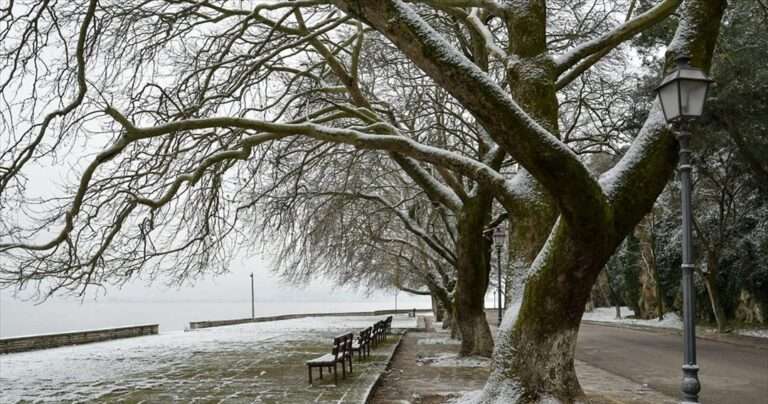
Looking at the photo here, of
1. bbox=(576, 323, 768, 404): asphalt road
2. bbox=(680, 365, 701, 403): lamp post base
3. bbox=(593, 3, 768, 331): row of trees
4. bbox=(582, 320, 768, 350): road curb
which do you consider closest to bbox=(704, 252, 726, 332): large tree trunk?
bbox=(593, 3, 768, 331): row of trees

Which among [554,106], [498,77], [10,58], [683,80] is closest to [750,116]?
[498,77]

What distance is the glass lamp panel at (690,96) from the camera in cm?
666

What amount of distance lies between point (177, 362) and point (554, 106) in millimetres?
11784

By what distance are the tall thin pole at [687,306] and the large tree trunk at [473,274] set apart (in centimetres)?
885

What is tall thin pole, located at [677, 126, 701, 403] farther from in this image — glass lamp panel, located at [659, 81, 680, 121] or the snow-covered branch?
the snow-covered branch

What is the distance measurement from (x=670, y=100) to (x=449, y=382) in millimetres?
8110

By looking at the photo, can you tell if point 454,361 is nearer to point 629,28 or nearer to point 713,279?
point 629,28

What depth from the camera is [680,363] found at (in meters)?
18.0

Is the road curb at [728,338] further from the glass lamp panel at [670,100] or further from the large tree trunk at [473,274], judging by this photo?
the glass lamp panel at [670,100]

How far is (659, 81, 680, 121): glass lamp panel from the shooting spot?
671 cm

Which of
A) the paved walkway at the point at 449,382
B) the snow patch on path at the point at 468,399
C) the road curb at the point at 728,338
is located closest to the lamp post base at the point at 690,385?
the snow patch on path at the point at 468,399

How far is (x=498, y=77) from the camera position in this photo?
18.2m

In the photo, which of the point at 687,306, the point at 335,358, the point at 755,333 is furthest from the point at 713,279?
the point at 687,306

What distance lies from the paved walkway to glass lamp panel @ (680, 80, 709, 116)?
5500 millimetres
